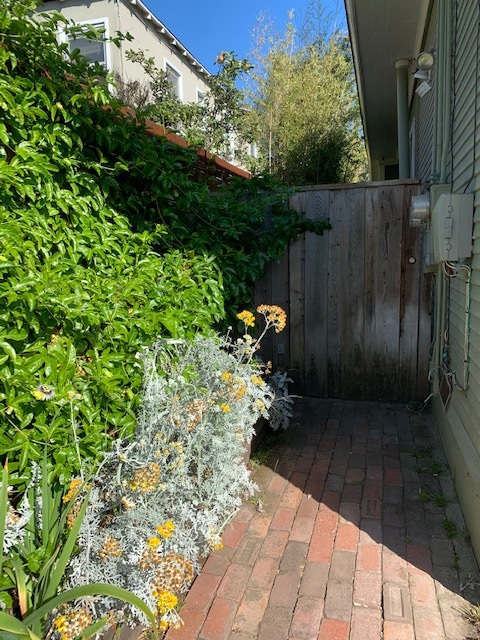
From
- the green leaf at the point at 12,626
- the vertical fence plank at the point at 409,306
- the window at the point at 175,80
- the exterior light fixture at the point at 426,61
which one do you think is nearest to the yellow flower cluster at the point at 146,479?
the green leaf at the point at 12,626

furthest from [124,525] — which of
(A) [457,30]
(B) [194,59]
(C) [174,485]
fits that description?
(B) [194,59]

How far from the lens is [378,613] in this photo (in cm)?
173

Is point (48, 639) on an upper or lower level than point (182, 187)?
lower

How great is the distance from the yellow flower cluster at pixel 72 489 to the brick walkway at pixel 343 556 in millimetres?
656

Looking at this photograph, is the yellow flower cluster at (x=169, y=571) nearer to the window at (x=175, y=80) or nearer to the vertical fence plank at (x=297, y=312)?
the vertical fence plank at (x=297, y=312)

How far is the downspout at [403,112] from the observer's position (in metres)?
5.60

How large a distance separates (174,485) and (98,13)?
369 inches

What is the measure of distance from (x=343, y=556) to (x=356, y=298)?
7.28 ft

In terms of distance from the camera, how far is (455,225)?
2365 mm

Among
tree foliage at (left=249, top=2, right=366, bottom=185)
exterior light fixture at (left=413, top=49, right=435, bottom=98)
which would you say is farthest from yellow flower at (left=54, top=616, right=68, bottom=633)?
tree foliage at (left=249, top=2, right=366, bottom=185)

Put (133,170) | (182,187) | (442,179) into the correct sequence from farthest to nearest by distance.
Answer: (442,179) < (182,187) < (133,170)

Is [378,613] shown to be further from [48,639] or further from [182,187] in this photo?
[182,187]

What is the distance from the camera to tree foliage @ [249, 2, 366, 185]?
7957mm

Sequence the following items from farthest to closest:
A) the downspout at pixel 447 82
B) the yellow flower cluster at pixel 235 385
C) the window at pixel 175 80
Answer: the window at pixel 175 80, the downspout at pixel 447 82, the yellow flower cluster at pixel 235 385
